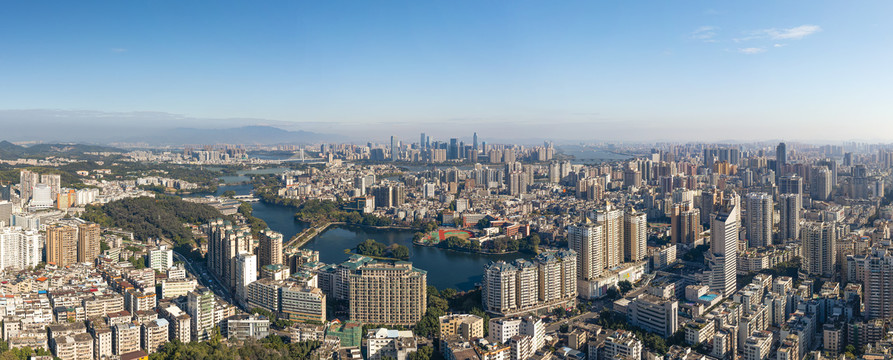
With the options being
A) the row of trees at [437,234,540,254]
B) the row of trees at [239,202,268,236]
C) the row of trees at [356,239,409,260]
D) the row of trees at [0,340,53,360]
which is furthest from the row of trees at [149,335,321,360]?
the row of trees at [239,202,268,236]

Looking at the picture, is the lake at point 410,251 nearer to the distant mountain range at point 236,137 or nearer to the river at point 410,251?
the river at point 410,251

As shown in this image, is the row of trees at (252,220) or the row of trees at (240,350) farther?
the row of trees at (252,220)

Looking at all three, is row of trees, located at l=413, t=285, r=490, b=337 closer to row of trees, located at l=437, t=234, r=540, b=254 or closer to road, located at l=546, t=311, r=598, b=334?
road, located at l=546, t=311, r=598, b=334

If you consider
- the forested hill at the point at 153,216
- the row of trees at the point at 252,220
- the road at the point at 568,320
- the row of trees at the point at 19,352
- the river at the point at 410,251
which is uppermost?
the forested hill at the point at 153,216

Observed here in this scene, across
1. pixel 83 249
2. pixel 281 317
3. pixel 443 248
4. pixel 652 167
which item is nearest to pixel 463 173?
pixel 652 167

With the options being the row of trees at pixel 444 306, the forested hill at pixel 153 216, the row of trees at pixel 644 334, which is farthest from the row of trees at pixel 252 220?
the row of trees at pixel 644 334

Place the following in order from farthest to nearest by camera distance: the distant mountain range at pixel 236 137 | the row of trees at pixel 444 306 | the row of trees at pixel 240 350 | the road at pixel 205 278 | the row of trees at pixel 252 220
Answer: the distant mountain range at pixel 236 137
the row of trees at pixel 252 220
the road at pixel 205 278
the row of trees at pixel 444 306
the row of trees at pixel 240 350

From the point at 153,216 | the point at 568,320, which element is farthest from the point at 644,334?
the point at 153,216
